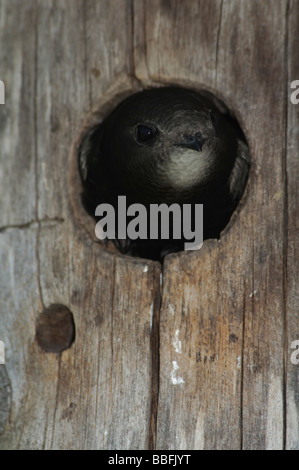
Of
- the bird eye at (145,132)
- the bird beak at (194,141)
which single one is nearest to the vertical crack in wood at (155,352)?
the bird beak at (194,141)

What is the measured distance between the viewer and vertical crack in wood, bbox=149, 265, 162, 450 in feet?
7.97

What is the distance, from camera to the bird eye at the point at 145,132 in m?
3.03

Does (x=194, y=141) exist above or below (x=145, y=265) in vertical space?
above

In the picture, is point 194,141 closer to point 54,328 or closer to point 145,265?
point 145,265

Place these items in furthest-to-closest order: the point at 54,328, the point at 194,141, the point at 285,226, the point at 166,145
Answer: the point at 166,145
the point at 194,141
the point at 54,328
the point at 285,226

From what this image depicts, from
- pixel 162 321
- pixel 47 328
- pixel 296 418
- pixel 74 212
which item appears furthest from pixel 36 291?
pixel 296 418

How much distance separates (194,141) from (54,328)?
1.02 m

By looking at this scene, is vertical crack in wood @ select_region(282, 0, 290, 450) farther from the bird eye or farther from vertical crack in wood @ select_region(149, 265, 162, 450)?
the bird eye

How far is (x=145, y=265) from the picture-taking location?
2490mm

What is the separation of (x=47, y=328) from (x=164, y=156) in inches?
39.4

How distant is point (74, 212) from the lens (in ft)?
8.54

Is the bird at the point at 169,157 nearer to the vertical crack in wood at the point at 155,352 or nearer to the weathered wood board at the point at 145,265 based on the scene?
the weathered wood board at the point at 145,265

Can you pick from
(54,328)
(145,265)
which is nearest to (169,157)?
(145,265)
